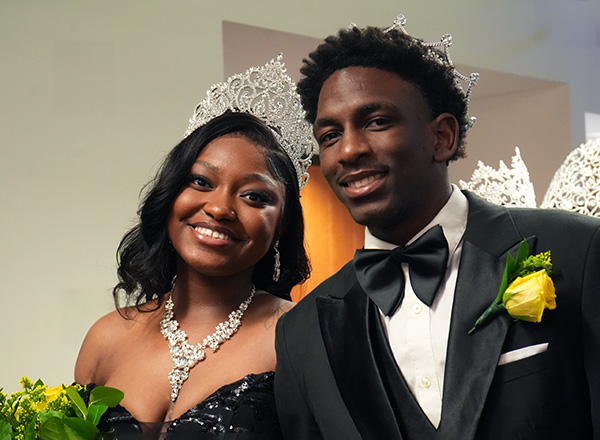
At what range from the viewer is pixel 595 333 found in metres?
1.56

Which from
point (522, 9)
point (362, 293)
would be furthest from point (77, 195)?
point (522, 9)

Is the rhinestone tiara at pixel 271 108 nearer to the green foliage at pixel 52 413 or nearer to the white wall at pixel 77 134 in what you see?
the green foliage at pixel 52 413

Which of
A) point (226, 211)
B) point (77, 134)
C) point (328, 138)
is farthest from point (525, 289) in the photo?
point (77, 134)

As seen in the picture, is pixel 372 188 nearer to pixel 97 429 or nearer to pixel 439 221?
pixel 439 221

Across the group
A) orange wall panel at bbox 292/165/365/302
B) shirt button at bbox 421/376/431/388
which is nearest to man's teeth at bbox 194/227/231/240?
shirt button at bbox 421/376/431/388

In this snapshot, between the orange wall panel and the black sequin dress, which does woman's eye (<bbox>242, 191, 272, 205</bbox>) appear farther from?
the orange wall panel

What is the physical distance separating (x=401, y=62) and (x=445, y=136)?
0.19 metres

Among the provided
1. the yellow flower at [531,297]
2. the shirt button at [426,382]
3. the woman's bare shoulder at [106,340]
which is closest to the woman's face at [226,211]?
the woman's bare shoulder at [106,340]

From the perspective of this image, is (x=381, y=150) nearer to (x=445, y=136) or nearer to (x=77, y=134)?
(x=445, y=136)

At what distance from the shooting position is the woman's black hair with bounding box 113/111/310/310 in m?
2.47

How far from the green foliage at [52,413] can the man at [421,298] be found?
0.48 metres

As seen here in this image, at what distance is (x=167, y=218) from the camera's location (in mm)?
2533

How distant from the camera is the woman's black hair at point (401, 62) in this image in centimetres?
183

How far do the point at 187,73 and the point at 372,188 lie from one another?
262 cm
